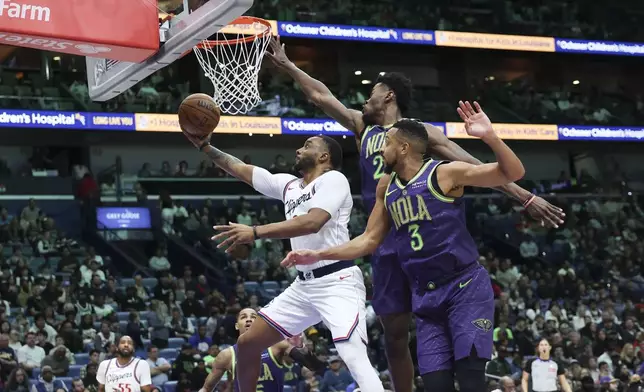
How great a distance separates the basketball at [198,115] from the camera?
7508 mm

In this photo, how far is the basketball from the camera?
7.51 m

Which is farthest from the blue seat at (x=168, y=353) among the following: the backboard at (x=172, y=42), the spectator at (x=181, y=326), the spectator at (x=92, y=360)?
the backboard at (x=172, y=42)

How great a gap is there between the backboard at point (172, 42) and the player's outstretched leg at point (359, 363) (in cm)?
241

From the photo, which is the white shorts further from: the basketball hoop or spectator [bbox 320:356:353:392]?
spectator [bbox 320:356:353:392]

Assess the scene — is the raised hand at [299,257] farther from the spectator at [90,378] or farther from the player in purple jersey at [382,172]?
the spectator at [90,378]

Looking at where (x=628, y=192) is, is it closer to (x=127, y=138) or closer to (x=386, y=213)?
(x=127, y=138)

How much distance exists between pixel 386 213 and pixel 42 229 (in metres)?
16.6

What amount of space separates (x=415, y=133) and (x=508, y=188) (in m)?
0.77

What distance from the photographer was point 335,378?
16.1m

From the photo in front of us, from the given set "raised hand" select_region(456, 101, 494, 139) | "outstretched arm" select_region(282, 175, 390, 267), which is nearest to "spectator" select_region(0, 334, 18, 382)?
"outstretched arm" select_region(282, 175, 390, 267)

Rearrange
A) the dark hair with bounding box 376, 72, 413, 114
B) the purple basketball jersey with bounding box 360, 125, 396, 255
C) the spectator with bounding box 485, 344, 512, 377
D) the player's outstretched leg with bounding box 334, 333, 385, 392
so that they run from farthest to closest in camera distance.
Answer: the spectator with bounding box 485, 344, 512, 377
the dark hair with bounding box 376, 72, 413, 114
the purple basketball jersey with bounding box 360, 125, 396, 255
the player's outstretched leg with bounding box 334, 333, 385, 392

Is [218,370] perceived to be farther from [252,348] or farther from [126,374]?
[252,348]

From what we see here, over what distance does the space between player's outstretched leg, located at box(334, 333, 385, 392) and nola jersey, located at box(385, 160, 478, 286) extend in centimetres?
83

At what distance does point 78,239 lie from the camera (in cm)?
2305
